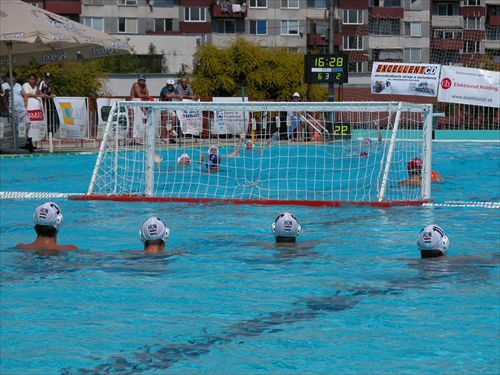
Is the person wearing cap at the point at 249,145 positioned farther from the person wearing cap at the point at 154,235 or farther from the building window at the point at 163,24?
the building window at the point at 163,24

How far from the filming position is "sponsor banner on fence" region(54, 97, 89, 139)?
76.0 feet

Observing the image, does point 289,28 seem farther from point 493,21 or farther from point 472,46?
point 493,21

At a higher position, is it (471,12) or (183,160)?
(471,12)

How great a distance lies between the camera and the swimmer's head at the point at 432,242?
344 inches

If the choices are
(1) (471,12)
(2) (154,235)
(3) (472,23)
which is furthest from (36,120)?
(3) (472,23)

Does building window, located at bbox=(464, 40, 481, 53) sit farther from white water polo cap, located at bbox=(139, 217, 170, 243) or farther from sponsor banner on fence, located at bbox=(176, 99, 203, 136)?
white water polo cap, located at bbox=(139, 217, 170, 243)

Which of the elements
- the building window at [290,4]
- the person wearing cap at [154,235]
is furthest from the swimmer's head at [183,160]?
the building window at [290,4]

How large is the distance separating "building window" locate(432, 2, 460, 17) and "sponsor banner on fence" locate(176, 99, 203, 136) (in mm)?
52173

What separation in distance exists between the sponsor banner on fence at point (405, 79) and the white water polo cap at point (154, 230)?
2091cm

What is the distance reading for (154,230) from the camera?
9.14 m

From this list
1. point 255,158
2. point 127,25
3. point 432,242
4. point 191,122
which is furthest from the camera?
point 127,25

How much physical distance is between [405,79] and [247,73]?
18600 millimetres

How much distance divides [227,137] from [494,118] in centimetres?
1175

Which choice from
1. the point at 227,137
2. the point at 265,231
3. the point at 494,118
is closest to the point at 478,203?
the point at 265,231
